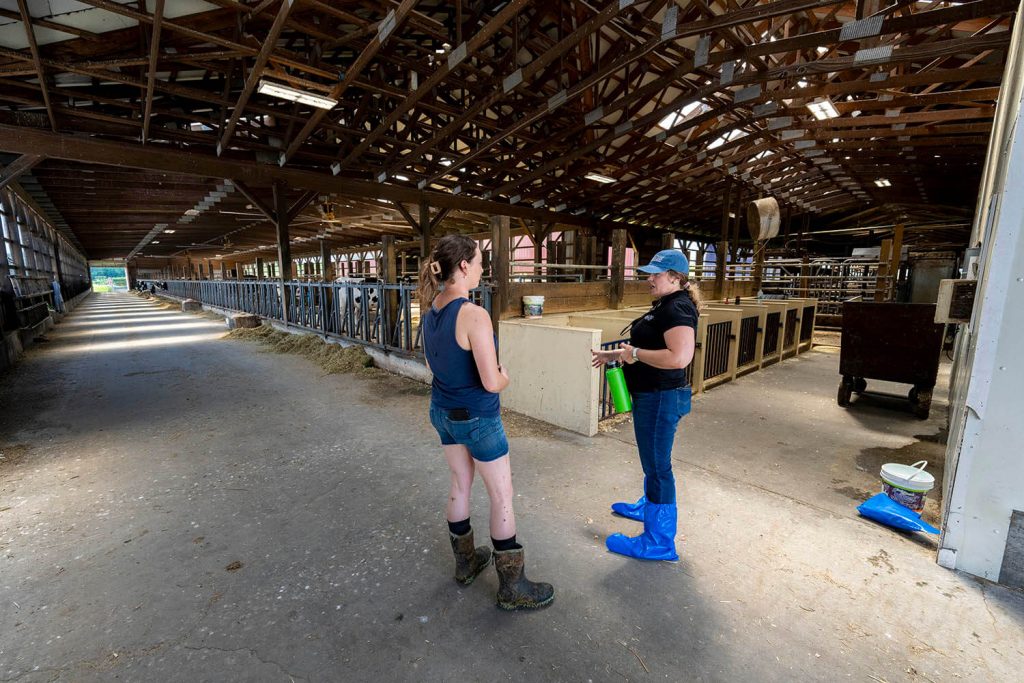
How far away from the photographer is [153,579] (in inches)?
85.7

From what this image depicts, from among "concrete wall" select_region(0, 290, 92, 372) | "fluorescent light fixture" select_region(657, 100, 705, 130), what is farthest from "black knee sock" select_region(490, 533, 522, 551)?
"fluorescent light fixture" select_region(657, 100, 705, 130)

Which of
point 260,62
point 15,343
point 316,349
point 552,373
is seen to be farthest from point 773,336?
point 15,343

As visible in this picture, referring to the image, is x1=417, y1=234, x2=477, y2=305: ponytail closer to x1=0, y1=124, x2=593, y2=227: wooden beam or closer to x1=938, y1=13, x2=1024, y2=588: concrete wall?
x1=938, y1=13, x2=1024, y2=588: concrete wall

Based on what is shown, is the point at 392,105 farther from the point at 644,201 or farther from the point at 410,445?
the point at 644,201

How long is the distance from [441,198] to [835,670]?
1244cm

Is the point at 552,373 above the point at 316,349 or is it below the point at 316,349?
above

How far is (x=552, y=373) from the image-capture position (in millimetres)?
4492

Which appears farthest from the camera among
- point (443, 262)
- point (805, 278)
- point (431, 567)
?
point (805, 278)

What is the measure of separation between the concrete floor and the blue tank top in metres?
1.02

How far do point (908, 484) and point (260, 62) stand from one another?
8.29 m

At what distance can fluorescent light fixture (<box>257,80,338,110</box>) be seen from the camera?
20.1ft

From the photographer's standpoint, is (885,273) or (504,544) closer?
(504,544)

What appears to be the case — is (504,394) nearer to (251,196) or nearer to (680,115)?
(251,196)

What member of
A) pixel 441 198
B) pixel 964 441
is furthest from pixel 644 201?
pixel 964 441
